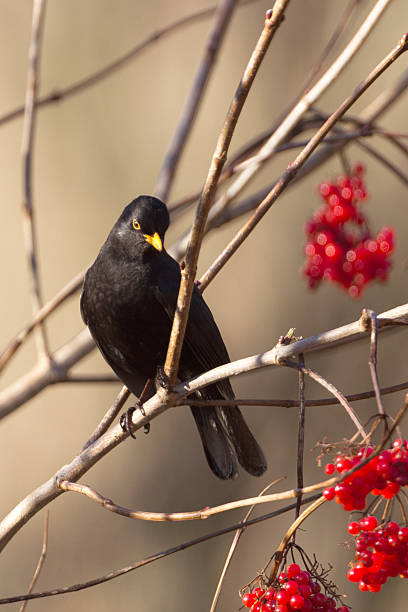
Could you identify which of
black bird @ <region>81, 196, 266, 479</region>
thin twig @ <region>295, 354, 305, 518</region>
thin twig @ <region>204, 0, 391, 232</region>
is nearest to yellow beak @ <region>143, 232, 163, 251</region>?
black bird @ <region>81, 196, 266, 479</region>

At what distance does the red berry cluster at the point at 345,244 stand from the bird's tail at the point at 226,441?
26.0 inches

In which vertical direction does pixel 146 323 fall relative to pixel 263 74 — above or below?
below

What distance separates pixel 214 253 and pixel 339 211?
8.76 ft

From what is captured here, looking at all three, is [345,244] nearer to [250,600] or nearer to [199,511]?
[199,511]

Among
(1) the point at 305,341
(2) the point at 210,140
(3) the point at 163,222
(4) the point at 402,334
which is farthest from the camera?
(2) the point at 210,140

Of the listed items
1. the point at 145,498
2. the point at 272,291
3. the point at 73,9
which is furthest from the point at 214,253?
the point at 73,9

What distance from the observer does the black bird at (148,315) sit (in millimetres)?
2971

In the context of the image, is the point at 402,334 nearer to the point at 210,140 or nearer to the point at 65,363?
the point at 210,140

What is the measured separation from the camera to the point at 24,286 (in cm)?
628

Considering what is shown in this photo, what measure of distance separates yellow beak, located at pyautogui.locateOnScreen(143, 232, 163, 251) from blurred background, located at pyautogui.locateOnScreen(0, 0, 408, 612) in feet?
9.14

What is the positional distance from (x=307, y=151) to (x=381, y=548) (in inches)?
35.6

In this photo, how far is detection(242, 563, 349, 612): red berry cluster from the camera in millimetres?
1597

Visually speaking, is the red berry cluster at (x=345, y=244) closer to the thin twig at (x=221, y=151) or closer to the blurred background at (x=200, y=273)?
the thin twig at (x=221, y=151)

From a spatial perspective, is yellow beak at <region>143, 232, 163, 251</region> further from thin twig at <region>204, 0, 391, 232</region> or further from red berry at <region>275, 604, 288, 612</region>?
red berry at <region>275, 604, 288, 612</region>
